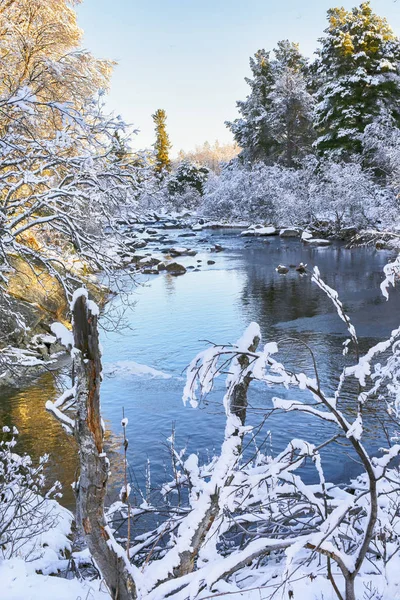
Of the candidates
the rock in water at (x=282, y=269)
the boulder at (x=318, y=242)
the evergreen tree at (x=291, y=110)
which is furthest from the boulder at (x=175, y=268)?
the evergreen tree at (x=291, y=110)

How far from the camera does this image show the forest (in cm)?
245

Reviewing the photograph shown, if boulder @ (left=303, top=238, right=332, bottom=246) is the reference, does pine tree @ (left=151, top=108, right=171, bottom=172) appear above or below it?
above

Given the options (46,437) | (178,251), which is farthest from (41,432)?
(178,251)

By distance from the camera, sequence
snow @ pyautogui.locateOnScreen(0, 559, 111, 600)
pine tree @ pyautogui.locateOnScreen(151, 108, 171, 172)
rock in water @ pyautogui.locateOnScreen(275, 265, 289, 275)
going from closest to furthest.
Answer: snow @ pyautogui.locateOnScreen(0, 559, 111, 600) < rock in water @ pyautogui.locateOnScreen(275, 265, 289, 275) < pine tree @ pyautogui.locateOnScreen(151, 108, 171, 172)

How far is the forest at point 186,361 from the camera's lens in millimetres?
2445

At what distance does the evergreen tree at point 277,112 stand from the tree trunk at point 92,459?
4213cm

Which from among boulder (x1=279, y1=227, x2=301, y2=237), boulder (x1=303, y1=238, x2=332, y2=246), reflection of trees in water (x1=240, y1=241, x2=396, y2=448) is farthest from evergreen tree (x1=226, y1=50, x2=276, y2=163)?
reflection of trees in water (x1=240, y1=241, x2=396, y2=448)

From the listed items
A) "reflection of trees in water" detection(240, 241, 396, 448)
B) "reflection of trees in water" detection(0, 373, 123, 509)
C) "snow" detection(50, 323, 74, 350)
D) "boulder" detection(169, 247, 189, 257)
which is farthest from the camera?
"boulder" detection(169, 247, 189, 257)

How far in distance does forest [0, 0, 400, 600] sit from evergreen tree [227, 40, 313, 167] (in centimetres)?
722

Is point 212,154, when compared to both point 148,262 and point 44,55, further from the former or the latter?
point 44,55

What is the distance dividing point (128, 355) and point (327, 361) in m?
4.93

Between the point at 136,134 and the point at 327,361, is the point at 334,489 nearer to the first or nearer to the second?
the point at 136,134

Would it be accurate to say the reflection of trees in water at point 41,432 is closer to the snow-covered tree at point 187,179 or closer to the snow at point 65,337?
the snow at point 65,337

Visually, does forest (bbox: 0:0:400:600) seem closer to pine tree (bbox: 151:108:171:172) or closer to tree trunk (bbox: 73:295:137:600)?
tree trunk (bbox: 73:295:137:600)
